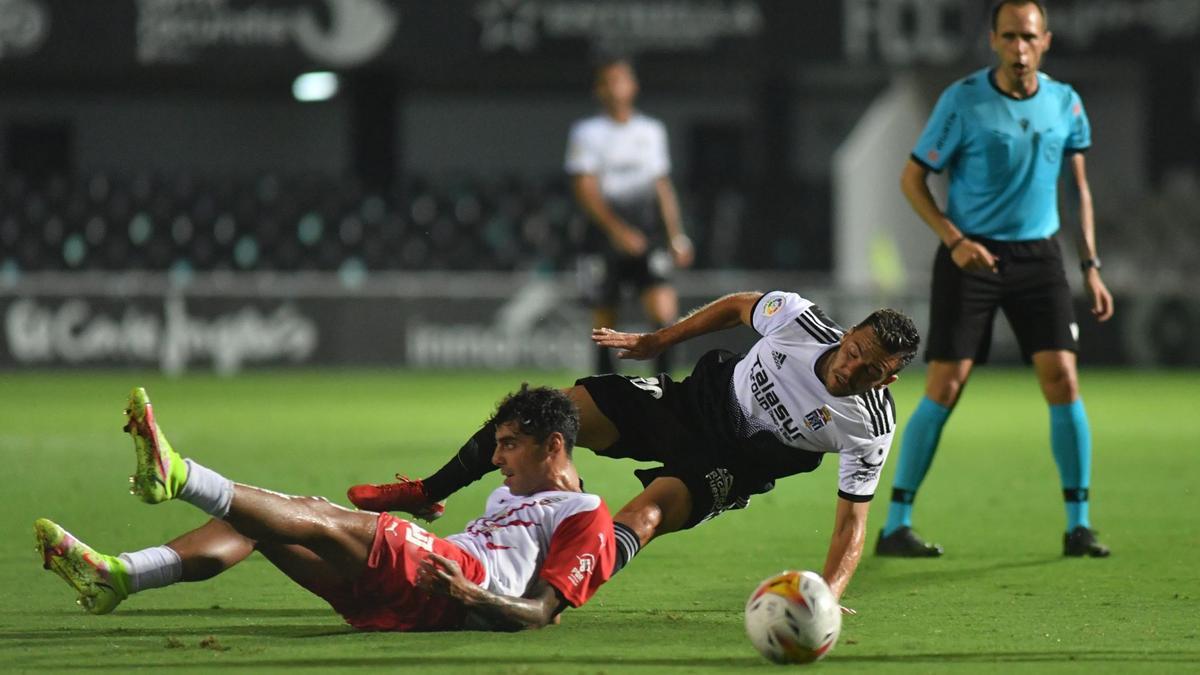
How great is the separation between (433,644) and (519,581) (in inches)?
11.3

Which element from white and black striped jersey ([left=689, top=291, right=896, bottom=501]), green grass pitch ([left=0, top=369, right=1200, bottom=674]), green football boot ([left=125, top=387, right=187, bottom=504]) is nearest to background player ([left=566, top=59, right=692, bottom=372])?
green grass pitch ([left=0, top=369, right=1200, bottom=674])

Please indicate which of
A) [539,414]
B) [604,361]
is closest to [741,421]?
[539,414]

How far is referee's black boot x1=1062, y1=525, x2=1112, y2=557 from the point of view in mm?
6792

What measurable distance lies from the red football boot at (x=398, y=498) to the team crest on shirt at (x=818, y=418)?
3.77ft

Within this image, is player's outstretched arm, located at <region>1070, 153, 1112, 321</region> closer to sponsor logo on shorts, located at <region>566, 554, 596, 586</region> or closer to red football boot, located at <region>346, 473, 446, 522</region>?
red football boot, located at <region>346, 473, 446, 522</region>

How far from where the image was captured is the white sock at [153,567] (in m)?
4.86

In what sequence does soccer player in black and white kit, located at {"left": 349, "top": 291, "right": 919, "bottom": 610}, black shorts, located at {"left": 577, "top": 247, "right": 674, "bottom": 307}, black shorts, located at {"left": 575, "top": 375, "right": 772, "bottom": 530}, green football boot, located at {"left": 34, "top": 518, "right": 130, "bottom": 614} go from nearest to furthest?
green football boot, located at {"left": 34, "top": 518, "right": 130, "bottom": 614} → soccer player in black and white kit, located at {"left": 349, "top": 291, "right": 919, "bottom": 610} → black shorts, located at {"left": 575, "top": 375, "right": 772, "bottom": 530} → black shorts, located at {"left": 577, "top": 247, "right": 674, "bottom": 307}

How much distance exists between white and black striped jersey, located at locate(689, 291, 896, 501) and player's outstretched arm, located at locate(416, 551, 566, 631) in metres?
1.04

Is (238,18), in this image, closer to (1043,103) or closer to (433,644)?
(1043,103)

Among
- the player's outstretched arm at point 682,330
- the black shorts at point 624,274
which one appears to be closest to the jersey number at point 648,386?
the player's outstretched arm at point 682,330

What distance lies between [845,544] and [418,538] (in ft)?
4.15

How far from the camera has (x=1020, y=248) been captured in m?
7.01

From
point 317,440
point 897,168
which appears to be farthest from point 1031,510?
point 897,168

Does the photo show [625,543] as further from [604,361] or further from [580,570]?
[604,361]
